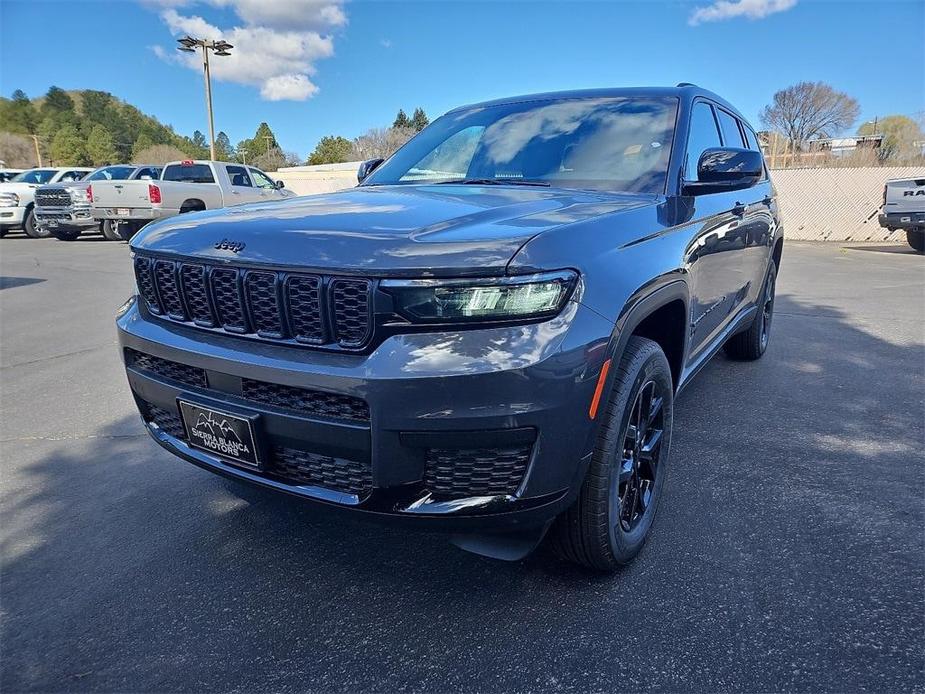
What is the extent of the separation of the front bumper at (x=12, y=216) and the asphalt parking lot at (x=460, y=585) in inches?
Answer: 705

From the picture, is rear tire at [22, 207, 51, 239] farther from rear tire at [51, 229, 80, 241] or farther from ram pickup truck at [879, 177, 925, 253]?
ram pickup truck at [879, 177, 925, 253]

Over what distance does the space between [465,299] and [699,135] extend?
218cm

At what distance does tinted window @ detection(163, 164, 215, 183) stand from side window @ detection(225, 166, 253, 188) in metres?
0.51

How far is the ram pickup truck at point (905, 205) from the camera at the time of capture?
1273 cm

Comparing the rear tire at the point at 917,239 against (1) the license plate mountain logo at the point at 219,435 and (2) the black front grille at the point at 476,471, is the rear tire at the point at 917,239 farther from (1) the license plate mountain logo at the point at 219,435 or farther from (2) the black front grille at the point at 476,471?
(1) the license plate mountain logo at the point at 219,435

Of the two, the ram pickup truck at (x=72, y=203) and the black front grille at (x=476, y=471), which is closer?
the black front grille at (x=476, y=471)

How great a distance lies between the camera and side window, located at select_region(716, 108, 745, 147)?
384cm

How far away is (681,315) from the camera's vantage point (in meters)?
2.63

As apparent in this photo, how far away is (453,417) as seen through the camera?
5.41ft

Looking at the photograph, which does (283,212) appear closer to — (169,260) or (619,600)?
(169,260)

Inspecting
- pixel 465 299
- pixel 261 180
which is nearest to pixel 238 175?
pixel 261 180

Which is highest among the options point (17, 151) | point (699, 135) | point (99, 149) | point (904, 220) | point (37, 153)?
point (99, 149)

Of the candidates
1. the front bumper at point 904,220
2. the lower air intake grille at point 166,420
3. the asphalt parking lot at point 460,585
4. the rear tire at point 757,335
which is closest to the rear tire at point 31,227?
the asphalt parking lot at point 460,585

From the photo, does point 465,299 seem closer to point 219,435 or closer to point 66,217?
point 219,435
